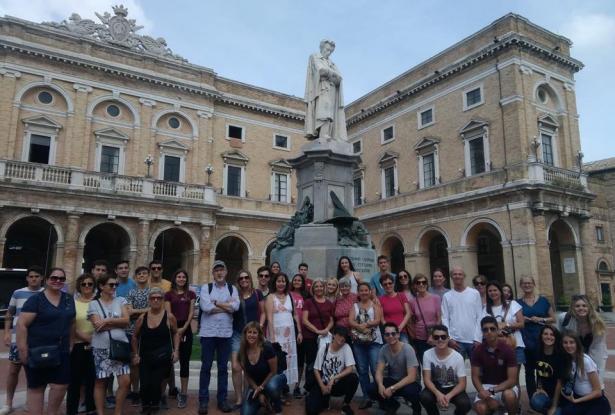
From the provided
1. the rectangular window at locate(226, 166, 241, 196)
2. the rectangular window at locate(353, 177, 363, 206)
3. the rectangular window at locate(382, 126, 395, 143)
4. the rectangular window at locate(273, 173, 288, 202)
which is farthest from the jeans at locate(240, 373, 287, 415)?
the rectangular window at locate(353, 177, 363, 206)

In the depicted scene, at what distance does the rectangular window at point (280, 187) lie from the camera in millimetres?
32531

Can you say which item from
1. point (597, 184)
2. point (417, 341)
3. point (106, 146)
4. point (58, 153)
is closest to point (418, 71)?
point (597, 184)

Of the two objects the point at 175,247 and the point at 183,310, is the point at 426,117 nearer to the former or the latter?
the point at 175,247

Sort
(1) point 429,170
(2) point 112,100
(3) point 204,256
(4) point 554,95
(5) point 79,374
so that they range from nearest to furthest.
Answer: (5) point 79,374
(4) point 554,95
(3) point 204,256
(2) point 112,100
(1) point 429,170

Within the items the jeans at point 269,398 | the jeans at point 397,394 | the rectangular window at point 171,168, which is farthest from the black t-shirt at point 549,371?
the rectangular window at point 171,168

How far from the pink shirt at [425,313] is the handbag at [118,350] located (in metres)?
3.70

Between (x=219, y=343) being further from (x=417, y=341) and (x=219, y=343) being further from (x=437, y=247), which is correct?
(x=437, y=247)

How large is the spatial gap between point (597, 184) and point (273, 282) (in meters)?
32.4

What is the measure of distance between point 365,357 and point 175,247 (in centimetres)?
2448

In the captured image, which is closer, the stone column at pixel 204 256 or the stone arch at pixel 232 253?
the stone column at pixel 204 256

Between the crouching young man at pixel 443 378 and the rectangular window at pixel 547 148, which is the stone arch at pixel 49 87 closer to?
the rectangular window at pixel 547 148

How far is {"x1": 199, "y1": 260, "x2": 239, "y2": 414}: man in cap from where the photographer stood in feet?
20.0

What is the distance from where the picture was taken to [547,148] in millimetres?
25203

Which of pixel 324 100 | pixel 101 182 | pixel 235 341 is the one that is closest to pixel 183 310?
pixel 235 341
